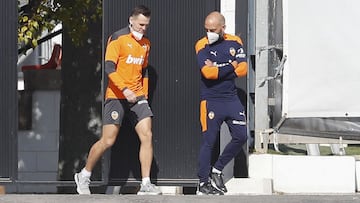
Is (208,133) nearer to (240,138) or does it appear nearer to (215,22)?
(240,138)

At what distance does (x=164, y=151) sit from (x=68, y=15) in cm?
288

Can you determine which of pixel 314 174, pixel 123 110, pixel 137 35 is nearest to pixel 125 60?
pixel 137 35

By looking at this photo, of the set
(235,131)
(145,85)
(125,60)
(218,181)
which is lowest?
(218,181)

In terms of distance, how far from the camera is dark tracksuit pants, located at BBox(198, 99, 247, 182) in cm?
1048

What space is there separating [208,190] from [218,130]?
608 millimetres

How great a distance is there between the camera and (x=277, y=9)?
11.1 metres

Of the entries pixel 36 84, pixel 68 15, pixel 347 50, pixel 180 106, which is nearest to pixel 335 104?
pixel 347 50

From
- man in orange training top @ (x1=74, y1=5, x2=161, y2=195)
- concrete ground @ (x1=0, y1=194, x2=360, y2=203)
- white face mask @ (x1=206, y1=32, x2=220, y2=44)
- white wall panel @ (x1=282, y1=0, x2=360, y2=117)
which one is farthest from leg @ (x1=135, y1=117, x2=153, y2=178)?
white wall panel @ (x1=282, y1=0, x2=360, y2=117)

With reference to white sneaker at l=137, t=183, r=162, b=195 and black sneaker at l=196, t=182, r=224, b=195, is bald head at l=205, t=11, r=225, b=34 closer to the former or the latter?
black sneaker at l=196, t=182, r=224, b=195

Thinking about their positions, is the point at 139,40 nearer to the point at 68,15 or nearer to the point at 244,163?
the point at 244,163

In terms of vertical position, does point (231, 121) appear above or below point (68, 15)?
below

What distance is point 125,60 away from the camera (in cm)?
1048

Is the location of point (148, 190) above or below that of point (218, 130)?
below

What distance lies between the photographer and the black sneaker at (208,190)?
34.7 feet
